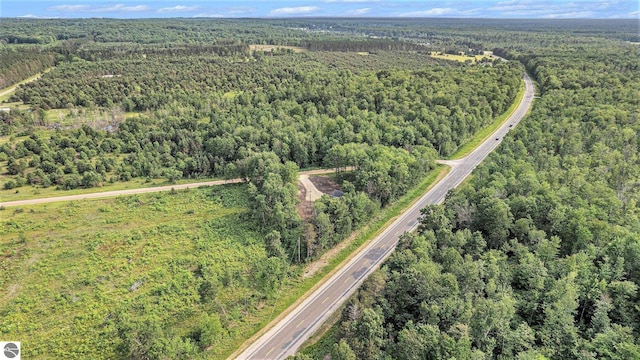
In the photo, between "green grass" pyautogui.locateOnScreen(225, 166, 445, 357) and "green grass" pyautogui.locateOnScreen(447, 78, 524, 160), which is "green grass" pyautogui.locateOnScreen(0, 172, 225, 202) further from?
"green grass" pyautogui.locateOnScreen(447, 78, 524, 160)

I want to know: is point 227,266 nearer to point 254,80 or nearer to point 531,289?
point 531,289

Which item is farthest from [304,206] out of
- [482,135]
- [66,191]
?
[482,135]

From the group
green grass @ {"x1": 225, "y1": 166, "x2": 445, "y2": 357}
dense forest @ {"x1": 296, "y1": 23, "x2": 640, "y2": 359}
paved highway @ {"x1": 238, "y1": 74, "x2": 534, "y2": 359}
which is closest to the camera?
dense forest @ {"x1": 296, "y1": 23, "x2": 640, "y2": 359}

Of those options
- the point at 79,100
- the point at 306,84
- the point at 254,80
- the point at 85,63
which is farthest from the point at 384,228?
the point at 85,63

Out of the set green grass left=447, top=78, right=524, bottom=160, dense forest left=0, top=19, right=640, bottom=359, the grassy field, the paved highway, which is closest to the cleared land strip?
the grassy field

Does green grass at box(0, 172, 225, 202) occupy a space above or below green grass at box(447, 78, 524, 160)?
below

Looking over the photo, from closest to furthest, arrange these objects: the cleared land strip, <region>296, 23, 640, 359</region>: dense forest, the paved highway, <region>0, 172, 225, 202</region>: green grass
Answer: <region>296, 23, 640, 359</region>: dense forest < the paved highway < the cleared land strip < <region>0, 172, 225, 202</region>: green grass

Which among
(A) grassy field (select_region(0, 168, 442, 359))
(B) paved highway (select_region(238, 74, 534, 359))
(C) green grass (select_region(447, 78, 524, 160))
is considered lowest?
(B) paved highway (select_region(238, 74, 534, 359))

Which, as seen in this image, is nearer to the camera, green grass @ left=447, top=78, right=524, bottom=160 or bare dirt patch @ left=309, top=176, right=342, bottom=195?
bare dirt patch @ left=309, top=176, right=342, bottom=195
